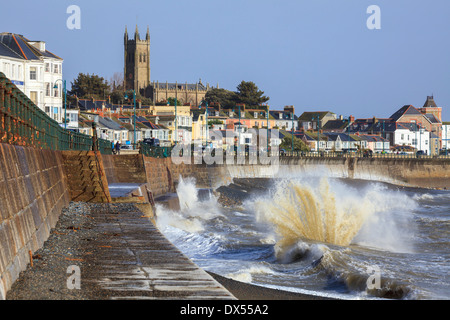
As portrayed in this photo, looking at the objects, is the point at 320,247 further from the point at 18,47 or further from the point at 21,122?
the point at 18,47

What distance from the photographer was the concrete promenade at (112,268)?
679 cm

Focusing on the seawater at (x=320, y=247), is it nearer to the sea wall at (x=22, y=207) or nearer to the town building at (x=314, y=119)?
the sea wall at (x=22, y=207)

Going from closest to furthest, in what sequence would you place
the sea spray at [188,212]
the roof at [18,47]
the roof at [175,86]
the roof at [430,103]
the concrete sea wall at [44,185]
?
1. the concrete sea wall at [44,185]
2. the sea spray at [188,212]
3. the roof at [18,47]
4. the roof at [430,103]
5. the roof at [175,86]

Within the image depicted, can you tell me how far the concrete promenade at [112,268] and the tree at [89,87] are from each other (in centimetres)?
10750

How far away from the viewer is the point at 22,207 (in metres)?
8.33

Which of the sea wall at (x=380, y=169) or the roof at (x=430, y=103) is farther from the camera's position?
the roof at (x=430, y=103)

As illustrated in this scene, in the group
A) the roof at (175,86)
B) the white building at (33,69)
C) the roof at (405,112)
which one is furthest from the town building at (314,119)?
the white building at (33,69)

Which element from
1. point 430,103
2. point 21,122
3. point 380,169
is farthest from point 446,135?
point 21,122

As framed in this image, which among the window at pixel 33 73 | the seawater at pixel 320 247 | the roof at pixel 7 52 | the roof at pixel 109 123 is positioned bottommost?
the seawater at pixel 320 247

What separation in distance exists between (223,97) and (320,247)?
136 meters

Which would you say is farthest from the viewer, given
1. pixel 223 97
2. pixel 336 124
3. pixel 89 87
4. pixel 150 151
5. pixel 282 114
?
pixel 223 97

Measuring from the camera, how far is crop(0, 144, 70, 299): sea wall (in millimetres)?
6777

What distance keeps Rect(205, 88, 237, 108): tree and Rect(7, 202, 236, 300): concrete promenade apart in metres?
130

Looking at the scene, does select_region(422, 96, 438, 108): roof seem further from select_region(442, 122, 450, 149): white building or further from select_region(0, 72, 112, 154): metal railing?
select_region(0, 72, 112, 154): metal railing
